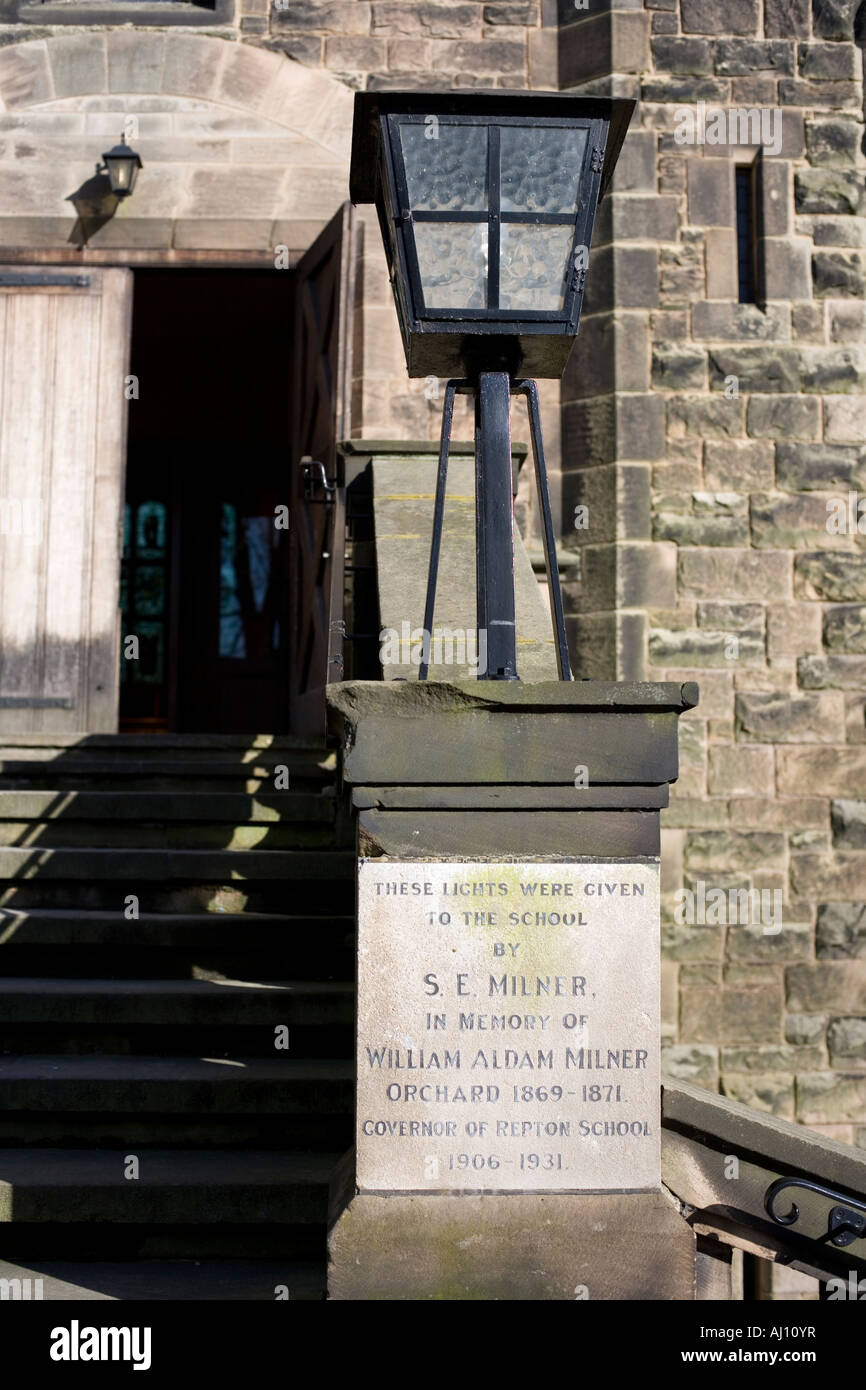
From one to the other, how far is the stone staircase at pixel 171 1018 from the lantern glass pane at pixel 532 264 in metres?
2.10

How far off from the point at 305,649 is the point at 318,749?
48.4 inches

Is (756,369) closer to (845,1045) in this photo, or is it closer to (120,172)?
(845,1045)

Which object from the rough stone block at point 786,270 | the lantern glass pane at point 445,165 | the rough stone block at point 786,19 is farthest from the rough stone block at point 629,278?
the lantern glass pane at point 445,165

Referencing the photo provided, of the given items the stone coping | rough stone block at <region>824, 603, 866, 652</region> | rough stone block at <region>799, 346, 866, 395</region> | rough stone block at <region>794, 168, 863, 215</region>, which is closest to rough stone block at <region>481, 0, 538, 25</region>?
rough stone block at <region>794, 168, 863, 215</region>

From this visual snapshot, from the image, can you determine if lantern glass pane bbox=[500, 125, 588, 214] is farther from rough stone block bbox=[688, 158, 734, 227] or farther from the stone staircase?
rough stone block bbox=[688, 158, 734, 227]

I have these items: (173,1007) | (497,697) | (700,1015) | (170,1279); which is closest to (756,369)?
(700,1015)

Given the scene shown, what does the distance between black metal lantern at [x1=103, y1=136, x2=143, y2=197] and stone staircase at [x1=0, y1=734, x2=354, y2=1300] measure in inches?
117

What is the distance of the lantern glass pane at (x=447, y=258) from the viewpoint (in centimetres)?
262

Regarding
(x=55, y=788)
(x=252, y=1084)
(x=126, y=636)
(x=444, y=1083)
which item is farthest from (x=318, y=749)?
(x=126, y=636)

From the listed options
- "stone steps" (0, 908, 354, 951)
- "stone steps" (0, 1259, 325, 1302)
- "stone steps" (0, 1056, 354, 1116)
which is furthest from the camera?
"stone steps" (0, 908, 354, 951)

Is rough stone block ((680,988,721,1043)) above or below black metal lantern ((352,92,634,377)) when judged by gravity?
below

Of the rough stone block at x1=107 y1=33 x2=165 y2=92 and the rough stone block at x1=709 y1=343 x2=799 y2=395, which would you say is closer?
the rough stone block at x1=709 y1=343 x2=799 y2=395

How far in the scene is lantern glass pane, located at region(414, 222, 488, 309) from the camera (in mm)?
2615

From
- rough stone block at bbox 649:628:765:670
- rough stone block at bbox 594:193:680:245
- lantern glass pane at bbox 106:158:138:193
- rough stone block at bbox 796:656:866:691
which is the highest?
lantern glass pane at bbox 106:158:138:193
